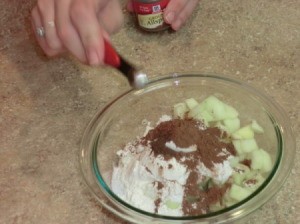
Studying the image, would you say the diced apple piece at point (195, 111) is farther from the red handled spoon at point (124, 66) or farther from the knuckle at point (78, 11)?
the knuckle at point (78, 11)

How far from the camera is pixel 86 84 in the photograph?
102 centimetres

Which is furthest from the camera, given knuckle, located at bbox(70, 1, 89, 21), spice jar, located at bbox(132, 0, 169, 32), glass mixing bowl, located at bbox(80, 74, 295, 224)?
spice jar, located at bbox(132, 0, 169, 32)

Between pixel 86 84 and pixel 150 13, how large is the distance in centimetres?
21

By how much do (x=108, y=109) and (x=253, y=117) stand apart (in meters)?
0.25

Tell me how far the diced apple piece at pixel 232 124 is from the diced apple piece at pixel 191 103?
7cm

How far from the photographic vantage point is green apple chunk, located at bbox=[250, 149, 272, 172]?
0.74m

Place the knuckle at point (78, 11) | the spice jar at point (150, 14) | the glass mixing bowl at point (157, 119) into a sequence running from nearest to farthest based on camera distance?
1. the glass mixing bowl at point (157, 119)
2. the knuckle at point (78, 11)
3. the spice jar at point (150, 14)

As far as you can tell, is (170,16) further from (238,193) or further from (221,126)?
(238,193)

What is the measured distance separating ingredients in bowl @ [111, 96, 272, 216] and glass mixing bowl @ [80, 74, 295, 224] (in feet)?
0.06

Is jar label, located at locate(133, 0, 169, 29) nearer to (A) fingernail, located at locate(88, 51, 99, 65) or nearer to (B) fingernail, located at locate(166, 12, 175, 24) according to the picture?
(B) fingernail, located at locate(166, 12, 175, 24)

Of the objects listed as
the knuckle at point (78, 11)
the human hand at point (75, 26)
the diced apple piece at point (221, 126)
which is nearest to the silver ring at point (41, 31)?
the human hand at point (75, 26)

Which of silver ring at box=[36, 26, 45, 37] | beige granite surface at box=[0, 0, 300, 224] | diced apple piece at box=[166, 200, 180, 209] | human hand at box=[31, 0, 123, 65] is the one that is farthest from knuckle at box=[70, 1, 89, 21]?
diced apple piece at box=[166, 200, 180, 209]

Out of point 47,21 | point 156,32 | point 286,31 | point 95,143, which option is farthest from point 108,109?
point 286,31

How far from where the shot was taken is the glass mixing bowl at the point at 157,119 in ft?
2.28
